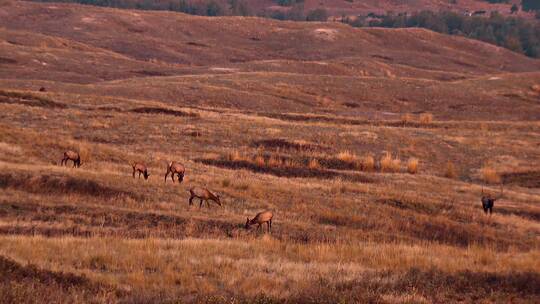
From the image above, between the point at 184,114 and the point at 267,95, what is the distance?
1688 centimetres

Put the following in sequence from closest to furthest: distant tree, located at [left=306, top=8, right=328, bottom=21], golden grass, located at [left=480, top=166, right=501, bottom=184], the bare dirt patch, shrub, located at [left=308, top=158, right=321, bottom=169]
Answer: shrub, located at [left=308, top=158, right=321, bottom=169]
golden grass, located at [left=480, top=166, right=501, bottom=184]
the bare dirt patch
distant tree, located at [left=306, top=8, right=328, bottom=21]

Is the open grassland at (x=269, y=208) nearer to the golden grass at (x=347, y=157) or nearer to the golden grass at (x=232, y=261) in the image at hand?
the golden grass at (x=232, y=261)

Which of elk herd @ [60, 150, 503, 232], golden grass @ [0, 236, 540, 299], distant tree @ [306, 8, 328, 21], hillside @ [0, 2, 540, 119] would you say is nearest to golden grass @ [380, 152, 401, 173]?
elk herd @ [60, 150, 503, 232]

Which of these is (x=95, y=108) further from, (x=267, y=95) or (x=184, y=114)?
(x=267, y=95)

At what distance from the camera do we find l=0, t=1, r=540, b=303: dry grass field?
11711mm

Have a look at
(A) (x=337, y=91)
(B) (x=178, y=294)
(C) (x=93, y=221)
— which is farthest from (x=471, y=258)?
A: (A) (x=337, y=91)

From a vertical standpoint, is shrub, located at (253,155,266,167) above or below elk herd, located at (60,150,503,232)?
below

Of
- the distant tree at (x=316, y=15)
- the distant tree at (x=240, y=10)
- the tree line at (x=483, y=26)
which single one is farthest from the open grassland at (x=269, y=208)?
the distant tree at (x=240, y=10)

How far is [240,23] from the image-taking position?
12356 centimetres

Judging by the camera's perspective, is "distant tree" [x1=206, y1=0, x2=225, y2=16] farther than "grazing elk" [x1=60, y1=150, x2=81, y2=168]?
Yes

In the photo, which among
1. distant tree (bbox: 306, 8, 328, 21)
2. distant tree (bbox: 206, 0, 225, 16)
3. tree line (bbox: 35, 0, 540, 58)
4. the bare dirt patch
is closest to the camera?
the bare dirt patch

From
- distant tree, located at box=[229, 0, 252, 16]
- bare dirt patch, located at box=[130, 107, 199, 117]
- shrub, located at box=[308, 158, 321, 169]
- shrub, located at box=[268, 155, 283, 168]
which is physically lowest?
shrub, located at box=[308, 158, 321, 169]

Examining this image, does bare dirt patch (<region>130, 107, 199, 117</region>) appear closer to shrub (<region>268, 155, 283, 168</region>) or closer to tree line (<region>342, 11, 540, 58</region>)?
shrub (<region>268, 155, 283, 168</region>)

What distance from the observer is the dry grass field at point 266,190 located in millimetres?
11711
